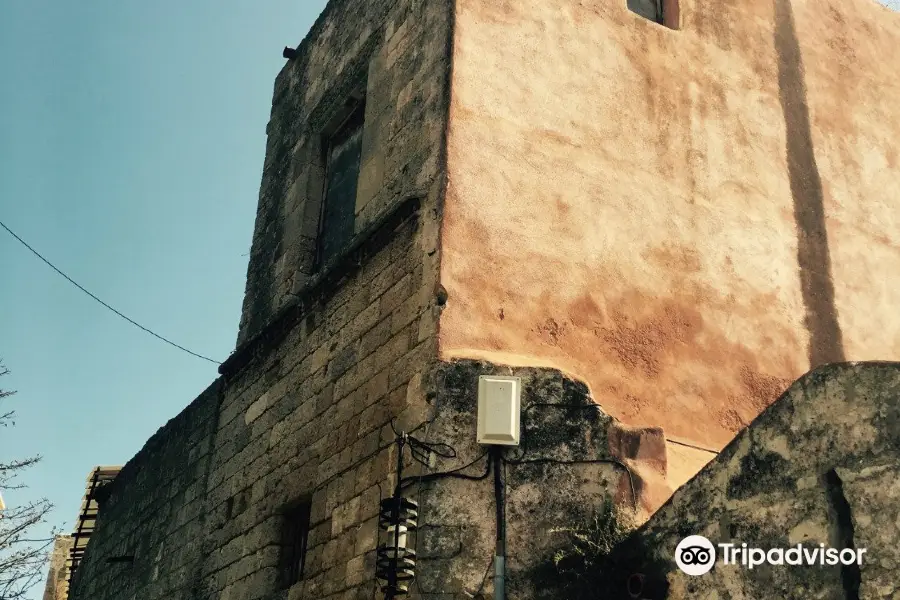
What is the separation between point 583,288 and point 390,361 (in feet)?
3.63

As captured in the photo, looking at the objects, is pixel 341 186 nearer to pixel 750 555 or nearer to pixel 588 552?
pixel 588 552

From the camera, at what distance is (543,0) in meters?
6.08

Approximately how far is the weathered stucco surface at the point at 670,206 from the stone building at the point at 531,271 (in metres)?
0.02

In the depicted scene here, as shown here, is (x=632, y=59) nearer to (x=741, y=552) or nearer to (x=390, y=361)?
(x=390, y=361)

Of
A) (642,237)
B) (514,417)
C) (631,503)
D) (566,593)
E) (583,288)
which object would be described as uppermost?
(642,237)

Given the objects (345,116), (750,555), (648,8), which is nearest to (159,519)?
(345,116)

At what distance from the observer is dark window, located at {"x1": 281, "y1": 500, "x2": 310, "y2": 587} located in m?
5.86

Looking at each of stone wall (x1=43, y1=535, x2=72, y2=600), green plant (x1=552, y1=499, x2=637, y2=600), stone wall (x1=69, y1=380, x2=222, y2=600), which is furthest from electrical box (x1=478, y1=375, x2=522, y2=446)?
stone wall (x1=43, y1=535, x2=72, y2=600)

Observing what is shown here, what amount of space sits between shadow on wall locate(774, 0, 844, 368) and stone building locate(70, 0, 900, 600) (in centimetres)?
2

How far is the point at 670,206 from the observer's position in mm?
5988

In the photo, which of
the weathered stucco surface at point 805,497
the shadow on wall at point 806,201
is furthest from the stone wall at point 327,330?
the shadow on wall at point 806,201

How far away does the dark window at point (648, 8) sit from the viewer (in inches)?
262

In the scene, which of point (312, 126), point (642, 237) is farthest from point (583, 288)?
point (312, 126)

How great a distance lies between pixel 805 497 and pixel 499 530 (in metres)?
1.38
